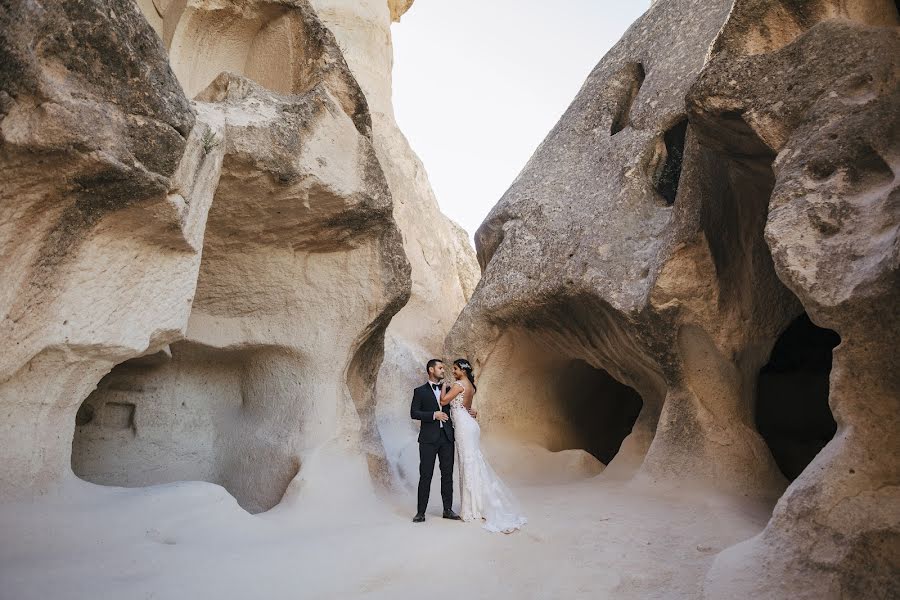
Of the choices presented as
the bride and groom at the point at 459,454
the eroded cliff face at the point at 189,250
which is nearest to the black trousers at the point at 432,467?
the bride and groom at the point at 459,454

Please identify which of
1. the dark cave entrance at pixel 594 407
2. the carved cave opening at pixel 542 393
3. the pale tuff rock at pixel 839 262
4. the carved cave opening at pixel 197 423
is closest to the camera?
the pale tuff rock at pixel 839 262

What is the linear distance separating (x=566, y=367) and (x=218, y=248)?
3.91 m

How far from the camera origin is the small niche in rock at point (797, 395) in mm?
7367

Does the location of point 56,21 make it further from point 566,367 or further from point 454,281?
point 454,281

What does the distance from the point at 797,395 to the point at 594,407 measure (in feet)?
6.77

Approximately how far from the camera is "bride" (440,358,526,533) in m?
4.51

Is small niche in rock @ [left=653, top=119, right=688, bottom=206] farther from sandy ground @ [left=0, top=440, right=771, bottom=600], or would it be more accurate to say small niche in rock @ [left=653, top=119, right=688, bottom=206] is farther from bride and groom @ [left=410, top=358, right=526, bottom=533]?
bride and groom @ [left=410, top=358, right=526, bottom=533]

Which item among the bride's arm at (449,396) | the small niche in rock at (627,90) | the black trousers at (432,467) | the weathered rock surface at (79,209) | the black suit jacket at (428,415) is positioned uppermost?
the small niche in rock at (627,90)

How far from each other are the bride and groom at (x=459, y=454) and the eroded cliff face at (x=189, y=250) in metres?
0.77

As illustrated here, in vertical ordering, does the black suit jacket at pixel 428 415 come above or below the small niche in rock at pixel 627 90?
below

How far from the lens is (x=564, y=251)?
254 inches

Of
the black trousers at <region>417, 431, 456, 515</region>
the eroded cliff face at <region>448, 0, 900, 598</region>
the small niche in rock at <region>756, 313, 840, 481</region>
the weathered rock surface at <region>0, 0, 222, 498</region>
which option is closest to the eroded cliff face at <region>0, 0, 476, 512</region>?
the weathered rock surface at <region>0, 0, 222, 498</region>

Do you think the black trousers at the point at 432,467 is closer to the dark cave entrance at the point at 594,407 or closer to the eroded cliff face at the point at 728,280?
the eroded cliff face at the point at 728,280

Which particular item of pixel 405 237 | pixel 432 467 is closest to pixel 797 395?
pixel 432 467
